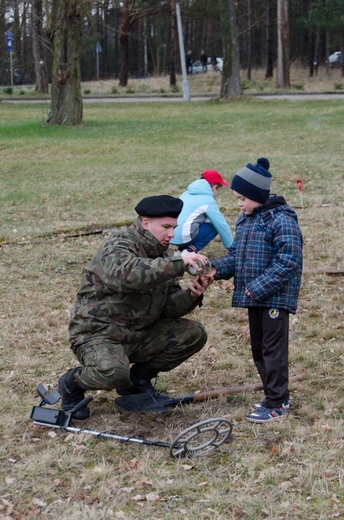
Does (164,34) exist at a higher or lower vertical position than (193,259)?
higher

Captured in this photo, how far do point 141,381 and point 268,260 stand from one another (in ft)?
3.87

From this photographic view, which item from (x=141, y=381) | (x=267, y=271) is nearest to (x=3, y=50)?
(x=141, y=381)

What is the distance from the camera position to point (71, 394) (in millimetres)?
5195

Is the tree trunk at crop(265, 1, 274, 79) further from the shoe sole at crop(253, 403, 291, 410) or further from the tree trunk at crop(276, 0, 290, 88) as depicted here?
the shoe sole at crop(253, 403, 291, 410)

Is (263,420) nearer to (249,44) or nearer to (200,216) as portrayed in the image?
(200,216)

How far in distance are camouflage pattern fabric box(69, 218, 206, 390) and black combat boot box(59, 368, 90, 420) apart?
0.16 m

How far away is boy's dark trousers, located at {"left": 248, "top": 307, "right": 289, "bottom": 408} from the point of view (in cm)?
502

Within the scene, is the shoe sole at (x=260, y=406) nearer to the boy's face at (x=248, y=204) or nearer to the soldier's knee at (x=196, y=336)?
the soldier's knee at (x=196, y=336)

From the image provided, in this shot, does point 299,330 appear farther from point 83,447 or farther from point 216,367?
point 83,447

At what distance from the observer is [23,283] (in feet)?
28.2

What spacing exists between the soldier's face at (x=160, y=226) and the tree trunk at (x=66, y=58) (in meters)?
17.4

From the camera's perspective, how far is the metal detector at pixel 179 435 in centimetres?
448

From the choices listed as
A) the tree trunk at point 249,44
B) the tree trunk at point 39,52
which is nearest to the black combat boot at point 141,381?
the tree trunk at point 39,52

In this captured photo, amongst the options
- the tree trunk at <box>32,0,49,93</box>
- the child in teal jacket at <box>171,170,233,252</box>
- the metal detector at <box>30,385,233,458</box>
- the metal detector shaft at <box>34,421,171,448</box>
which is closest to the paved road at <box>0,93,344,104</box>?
the tree trunk at <box>32,0,49,93</box>
